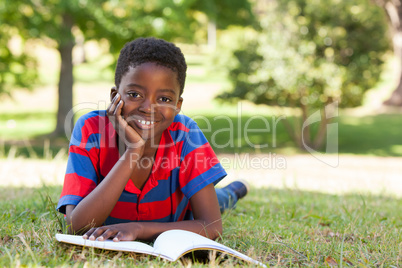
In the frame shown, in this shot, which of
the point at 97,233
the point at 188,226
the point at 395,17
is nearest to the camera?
the point at 97,233

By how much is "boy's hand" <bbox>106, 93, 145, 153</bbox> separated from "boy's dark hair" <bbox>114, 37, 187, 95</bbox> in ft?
0.76

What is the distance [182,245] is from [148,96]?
90 centimetres

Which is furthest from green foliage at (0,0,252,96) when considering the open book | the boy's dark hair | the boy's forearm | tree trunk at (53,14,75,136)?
the open book

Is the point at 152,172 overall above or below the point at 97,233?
above

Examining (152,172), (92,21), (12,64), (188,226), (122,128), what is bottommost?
(188,226)

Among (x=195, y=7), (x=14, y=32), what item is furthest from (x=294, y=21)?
(x=14, y=32)

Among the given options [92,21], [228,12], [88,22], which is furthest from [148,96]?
[228,12]

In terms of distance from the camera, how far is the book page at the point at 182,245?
208cm

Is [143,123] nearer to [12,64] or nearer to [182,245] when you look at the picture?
[182,245]

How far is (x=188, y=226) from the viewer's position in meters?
2.53

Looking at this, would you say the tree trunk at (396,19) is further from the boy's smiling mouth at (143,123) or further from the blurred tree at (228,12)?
the boy's smiling mouth at (143,123)

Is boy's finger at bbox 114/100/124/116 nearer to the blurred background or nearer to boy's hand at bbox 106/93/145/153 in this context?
boy's hand at bbox 106/93/145/153

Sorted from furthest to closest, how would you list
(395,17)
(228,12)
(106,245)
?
(395,17) < (228,12) < (106,245)

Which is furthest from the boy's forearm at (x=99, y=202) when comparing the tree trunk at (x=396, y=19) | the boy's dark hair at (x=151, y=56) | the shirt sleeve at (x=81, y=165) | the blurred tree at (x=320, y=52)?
the tree trunk at (x=396, y=19)
